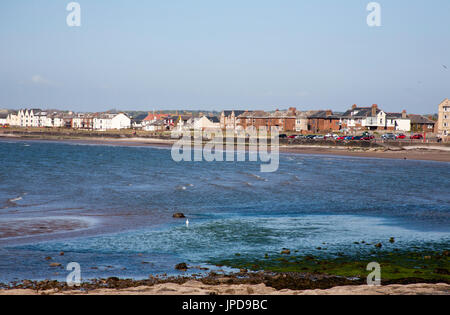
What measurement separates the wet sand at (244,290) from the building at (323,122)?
426 feet

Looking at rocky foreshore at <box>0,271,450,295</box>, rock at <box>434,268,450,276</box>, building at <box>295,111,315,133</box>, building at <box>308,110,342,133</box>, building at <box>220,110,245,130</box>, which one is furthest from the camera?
building at <box>220,110,245,130</box>

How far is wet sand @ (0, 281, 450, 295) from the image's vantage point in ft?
45.2

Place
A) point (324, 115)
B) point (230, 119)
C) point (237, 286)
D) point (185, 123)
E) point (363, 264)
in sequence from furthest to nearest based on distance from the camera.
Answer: point (185, 123)
point (230, 119)
point (324, 115)
point (363, 264)
point (237, 286)

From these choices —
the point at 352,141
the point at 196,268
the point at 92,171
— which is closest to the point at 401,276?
the point at 196,268

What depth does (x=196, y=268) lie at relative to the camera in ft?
58.2

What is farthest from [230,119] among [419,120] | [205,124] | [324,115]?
[419,120]

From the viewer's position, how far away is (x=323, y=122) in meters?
144

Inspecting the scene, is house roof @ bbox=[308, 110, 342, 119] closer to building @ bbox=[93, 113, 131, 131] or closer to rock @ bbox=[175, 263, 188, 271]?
building @ bbox=[93, 113, 131, 131]

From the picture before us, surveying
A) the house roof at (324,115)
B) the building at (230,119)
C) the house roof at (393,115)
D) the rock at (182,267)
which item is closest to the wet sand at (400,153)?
the house roof at (324,115)

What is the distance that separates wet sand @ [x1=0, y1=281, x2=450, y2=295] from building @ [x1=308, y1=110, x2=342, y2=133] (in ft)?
426

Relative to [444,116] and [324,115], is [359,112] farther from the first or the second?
[444,116]

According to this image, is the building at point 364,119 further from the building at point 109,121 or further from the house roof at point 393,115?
the building at point 109,121

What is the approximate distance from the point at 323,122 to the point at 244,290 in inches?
5225

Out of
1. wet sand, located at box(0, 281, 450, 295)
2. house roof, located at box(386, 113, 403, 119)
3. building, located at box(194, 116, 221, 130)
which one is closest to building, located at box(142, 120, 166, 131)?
building, located at box(194, 116, 221, 130)
